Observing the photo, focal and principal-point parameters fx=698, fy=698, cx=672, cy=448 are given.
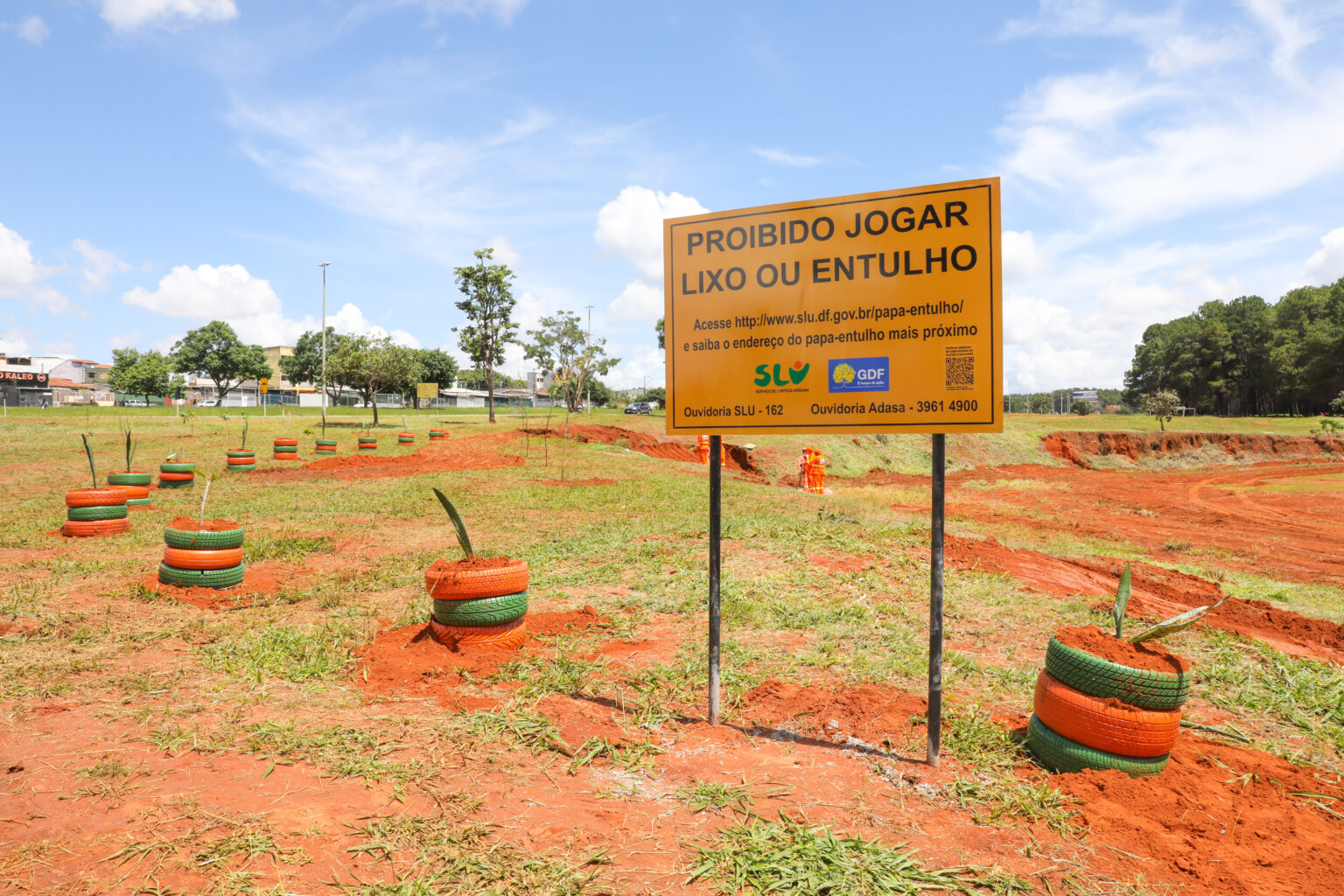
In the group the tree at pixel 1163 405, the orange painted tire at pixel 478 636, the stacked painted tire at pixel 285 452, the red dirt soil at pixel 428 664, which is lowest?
Answer: the red dirt soil at pixel 428 664

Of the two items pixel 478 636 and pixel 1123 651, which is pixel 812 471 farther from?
pixel 1123 651

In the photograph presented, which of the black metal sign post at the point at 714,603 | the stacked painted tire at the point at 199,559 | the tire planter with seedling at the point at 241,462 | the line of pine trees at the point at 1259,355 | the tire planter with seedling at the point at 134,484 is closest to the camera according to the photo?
the black metal sign post at the point at 714,603

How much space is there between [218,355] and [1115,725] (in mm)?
104718

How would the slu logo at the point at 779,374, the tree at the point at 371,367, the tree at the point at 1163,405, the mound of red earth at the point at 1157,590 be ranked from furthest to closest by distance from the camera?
the tree at the point at 1163,405 < the tree at the point at 371,367 < the mound of red earth at the point at 1157,590 < the slu logo at the point at 779,374

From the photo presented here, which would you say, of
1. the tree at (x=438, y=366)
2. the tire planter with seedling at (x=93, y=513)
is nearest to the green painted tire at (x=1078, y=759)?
the tire planter with seedling at (x=93, y=513)

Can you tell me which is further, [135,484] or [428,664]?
[135,484]

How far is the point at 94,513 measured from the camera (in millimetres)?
11695

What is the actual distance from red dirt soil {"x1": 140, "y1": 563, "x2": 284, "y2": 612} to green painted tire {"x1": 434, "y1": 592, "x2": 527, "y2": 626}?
3307mm

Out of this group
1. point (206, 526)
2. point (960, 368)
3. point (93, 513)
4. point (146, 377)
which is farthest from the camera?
point (146, 377)

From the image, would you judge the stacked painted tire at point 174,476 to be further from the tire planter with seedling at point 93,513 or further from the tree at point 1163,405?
the tree at point 1163,405

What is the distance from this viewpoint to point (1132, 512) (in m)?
23.7

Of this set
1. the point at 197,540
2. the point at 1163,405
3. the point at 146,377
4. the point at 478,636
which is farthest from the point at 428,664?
the point at 146,377

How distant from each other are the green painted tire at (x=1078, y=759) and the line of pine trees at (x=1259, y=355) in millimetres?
98358

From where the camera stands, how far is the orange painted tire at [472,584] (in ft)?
20.3
